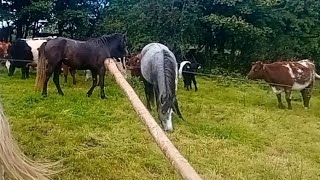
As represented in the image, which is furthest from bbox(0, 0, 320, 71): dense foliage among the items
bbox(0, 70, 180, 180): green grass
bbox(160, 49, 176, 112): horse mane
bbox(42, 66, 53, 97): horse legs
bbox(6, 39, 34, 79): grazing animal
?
bbox(160, 49, 176, 112): horse mane

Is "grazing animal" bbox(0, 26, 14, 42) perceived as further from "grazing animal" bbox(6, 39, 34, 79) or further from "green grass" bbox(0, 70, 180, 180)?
"green grass" bbox(0, 70, 180, 180)

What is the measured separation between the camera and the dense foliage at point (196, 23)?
1227 cm

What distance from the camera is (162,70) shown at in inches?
239

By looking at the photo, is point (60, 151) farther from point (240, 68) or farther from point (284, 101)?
point (240, 68)

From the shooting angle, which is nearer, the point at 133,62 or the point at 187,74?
the point at 133,62

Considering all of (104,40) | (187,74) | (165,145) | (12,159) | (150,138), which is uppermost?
(12,159)

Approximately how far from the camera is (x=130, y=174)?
4.02m

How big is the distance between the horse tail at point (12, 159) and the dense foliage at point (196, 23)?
11.1 metres

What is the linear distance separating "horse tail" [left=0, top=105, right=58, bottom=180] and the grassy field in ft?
9.07

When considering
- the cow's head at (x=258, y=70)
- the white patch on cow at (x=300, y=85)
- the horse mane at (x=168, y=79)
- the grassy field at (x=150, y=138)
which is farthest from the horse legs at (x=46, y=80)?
the white patch on cow at (x=300, y=85)

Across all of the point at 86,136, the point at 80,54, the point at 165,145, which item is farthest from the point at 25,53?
the point at 165,145

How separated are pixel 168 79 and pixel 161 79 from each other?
8 centimetres

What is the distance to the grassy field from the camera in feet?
13.9

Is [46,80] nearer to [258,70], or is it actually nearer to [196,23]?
[258,70]
